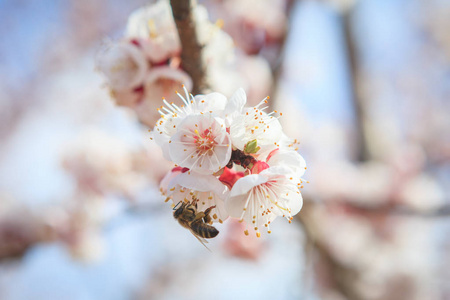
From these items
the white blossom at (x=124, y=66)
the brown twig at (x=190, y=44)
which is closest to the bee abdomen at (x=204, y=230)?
the brown twig at (x=190, y=44)

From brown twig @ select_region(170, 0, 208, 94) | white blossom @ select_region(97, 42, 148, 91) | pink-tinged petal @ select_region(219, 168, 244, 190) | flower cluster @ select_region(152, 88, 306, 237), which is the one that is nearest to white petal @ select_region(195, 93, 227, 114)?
flower cluster @ select_region(152, 88, 306, 237)

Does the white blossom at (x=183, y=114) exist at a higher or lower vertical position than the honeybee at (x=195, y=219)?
higher

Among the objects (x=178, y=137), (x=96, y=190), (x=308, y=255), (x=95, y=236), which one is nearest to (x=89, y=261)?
(x=95, y=236)

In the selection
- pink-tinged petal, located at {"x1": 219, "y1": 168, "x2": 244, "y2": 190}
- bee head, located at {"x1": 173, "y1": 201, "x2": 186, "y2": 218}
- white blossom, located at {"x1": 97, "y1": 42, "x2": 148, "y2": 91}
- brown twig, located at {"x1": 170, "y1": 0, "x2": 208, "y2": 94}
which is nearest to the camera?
pink-tinged petal, located at {"x1": 219, "y1": 168, "x2": 244, "y2": 190}

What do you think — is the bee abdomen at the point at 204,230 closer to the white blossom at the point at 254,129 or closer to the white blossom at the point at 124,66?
the white blossom at the point at 254,129

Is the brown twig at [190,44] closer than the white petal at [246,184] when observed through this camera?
No

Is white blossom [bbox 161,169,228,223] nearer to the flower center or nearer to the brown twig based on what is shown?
the flower center
